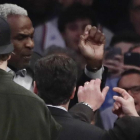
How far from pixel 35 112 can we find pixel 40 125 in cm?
6

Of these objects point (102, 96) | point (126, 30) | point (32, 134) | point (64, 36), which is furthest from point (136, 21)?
point (32, 134)

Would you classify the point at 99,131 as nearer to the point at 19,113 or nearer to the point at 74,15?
the point at 19,113

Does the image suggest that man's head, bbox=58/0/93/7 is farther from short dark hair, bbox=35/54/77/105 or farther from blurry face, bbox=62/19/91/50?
short dark hair, bbox=35/54/77/105

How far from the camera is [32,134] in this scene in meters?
2.40

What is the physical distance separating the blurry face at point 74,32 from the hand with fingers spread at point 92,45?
4.98 feet

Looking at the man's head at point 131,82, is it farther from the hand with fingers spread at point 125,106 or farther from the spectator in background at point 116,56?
the hand with fingers spread at point 125,106

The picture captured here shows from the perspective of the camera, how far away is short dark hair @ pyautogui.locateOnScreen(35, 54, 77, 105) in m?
2.77

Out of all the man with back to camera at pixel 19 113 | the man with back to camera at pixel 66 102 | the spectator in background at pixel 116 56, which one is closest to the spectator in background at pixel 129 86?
the spectator in background at pixel 116 56

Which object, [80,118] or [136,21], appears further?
[136,21]

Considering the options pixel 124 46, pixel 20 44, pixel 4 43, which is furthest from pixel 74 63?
pixel 124 46

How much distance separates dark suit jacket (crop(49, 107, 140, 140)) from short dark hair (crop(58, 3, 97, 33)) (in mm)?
2391

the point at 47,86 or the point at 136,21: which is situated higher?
the point at 47,86

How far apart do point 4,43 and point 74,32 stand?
248 cm

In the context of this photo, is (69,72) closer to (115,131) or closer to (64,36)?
(115,131)
